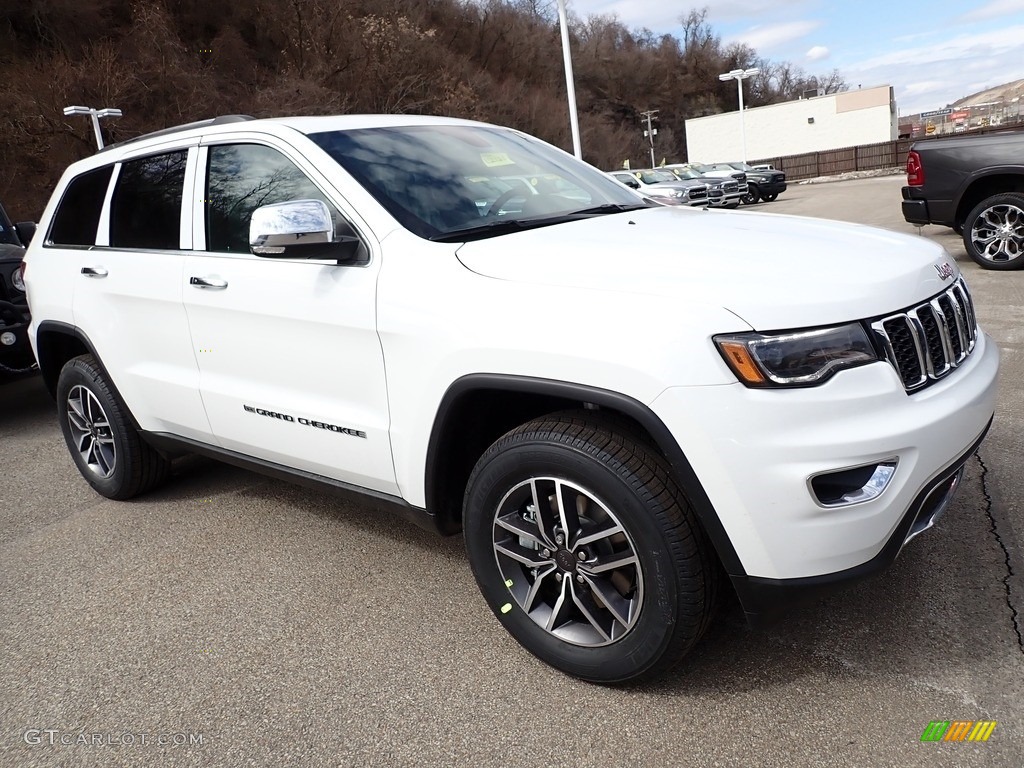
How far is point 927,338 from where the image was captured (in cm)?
232

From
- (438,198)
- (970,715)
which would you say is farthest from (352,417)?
(970,715)

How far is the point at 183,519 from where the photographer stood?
4133mm

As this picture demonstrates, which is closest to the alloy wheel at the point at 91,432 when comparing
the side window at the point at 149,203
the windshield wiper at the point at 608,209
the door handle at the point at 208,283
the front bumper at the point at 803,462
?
the side window at the point at 149,203

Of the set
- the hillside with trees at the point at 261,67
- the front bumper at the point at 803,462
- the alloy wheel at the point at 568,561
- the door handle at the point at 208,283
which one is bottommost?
the alloy wheel at the point at 568,561

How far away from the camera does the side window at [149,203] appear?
359cm

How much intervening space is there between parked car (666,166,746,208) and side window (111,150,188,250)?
20.8 m

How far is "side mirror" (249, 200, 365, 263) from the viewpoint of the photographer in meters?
2.64

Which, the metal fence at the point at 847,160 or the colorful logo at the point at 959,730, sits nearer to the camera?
the colorful logo at the point at 959,730

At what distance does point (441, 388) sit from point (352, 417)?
1.59 ft

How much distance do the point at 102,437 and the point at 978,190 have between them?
8.64 metres

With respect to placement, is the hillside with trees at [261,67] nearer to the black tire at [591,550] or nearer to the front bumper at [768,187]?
the front bumper at [768,187]

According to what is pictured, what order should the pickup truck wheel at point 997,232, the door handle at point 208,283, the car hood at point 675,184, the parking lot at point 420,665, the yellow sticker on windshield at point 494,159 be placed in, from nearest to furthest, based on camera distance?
1. the parking lot at point 420,665
2. the door handle at point 208,283
3. the yellow sticker on windshield at point 494,159
4. the pickup truck wheel at point 997,232
5. the car hood at point 675,184

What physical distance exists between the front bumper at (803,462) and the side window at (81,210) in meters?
3.33

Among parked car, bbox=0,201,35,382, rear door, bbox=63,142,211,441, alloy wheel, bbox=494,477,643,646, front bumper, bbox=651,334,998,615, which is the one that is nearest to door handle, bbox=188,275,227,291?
rear door, bbox=63,142,211,441
